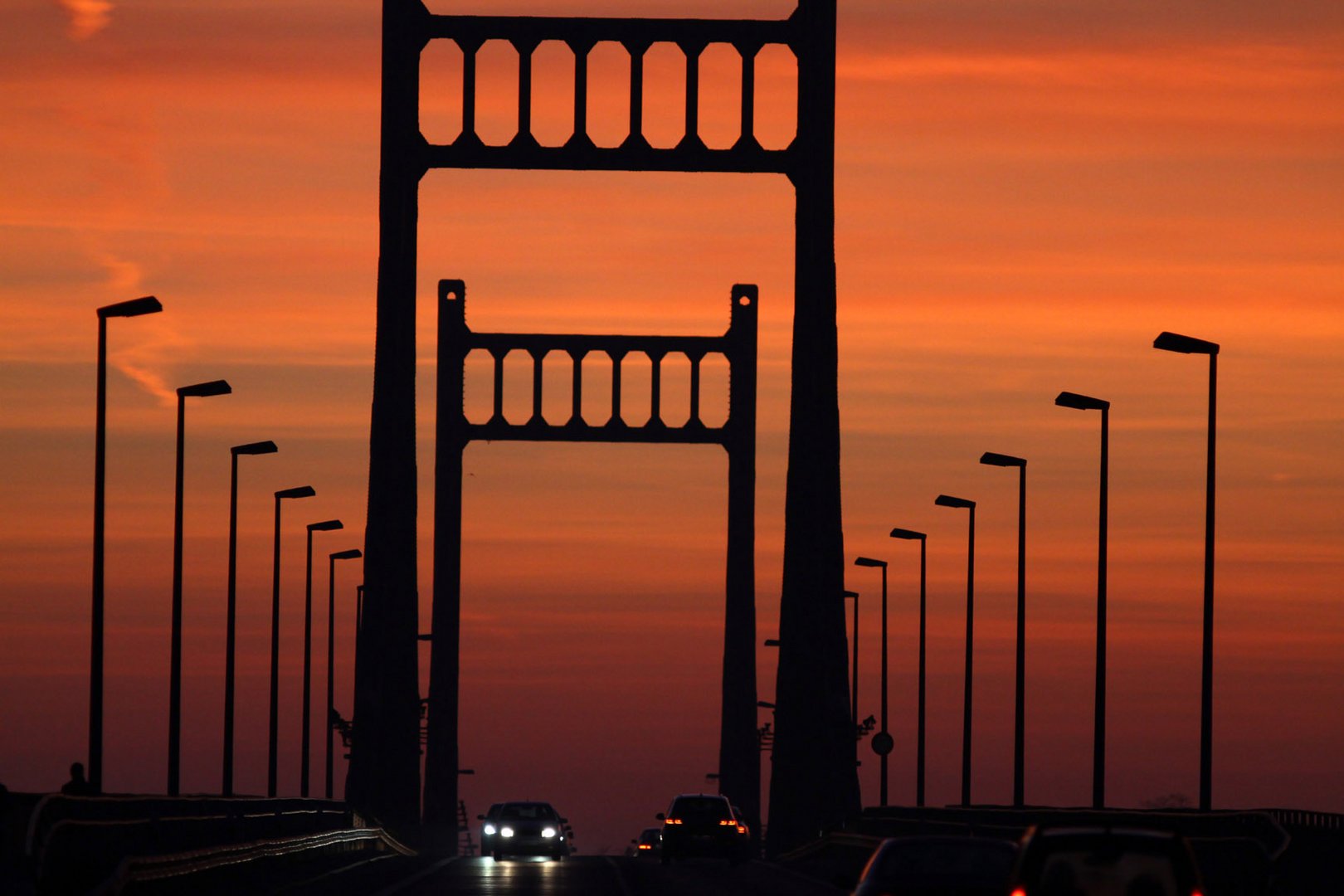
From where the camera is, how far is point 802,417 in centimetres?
7219

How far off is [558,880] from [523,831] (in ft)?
61.5

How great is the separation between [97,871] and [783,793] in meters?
42.6

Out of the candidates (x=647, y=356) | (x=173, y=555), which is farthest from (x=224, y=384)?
(x=647, y=356)

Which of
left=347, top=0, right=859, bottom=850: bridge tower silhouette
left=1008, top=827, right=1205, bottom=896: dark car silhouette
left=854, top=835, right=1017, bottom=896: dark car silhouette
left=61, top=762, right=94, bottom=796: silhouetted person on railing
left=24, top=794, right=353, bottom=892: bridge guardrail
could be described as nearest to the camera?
left=1008, top=827, right=1205, bottom=896: dark car silhouette

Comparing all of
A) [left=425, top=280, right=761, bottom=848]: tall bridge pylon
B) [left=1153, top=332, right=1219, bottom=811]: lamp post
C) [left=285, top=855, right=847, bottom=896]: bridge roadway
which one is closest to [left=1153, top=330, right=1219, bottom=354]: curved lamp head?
[left=1153, top=332, right=1219, bottom=811]: lamp post

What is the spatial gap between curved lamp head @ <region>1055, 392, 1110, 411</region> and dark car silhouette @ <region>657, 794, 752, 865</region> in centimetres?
1189

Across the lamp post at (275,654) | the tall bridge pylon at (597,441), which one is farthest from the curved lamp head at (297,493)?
the tall bridge pylon at (597,441)

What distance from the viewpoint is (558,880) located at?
47.9 m

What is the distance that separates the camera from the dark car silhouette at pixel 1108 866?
17828 millimetres

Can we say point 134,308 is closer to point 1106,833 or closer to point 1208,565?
point 1208,565

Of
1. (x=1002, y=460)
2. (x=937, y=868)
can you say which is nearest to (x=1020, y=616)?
(x=1002, y=460)

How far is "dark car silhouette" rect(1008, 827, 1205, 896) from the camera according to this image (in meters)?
17.8

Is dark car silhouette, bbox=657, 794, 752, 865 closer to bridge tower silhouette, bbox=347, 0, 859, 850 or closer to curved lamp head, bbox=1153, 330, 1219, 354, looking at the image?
bridge tower silhouette, bbox=347, 0, 859, 850

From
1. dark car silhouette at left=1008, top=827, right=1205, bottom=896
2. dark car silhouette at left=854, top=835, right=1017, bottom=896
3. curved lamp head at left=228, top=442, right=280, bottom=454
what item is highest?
curved lamp head at left=228, top=442, right=280, bottom=454
